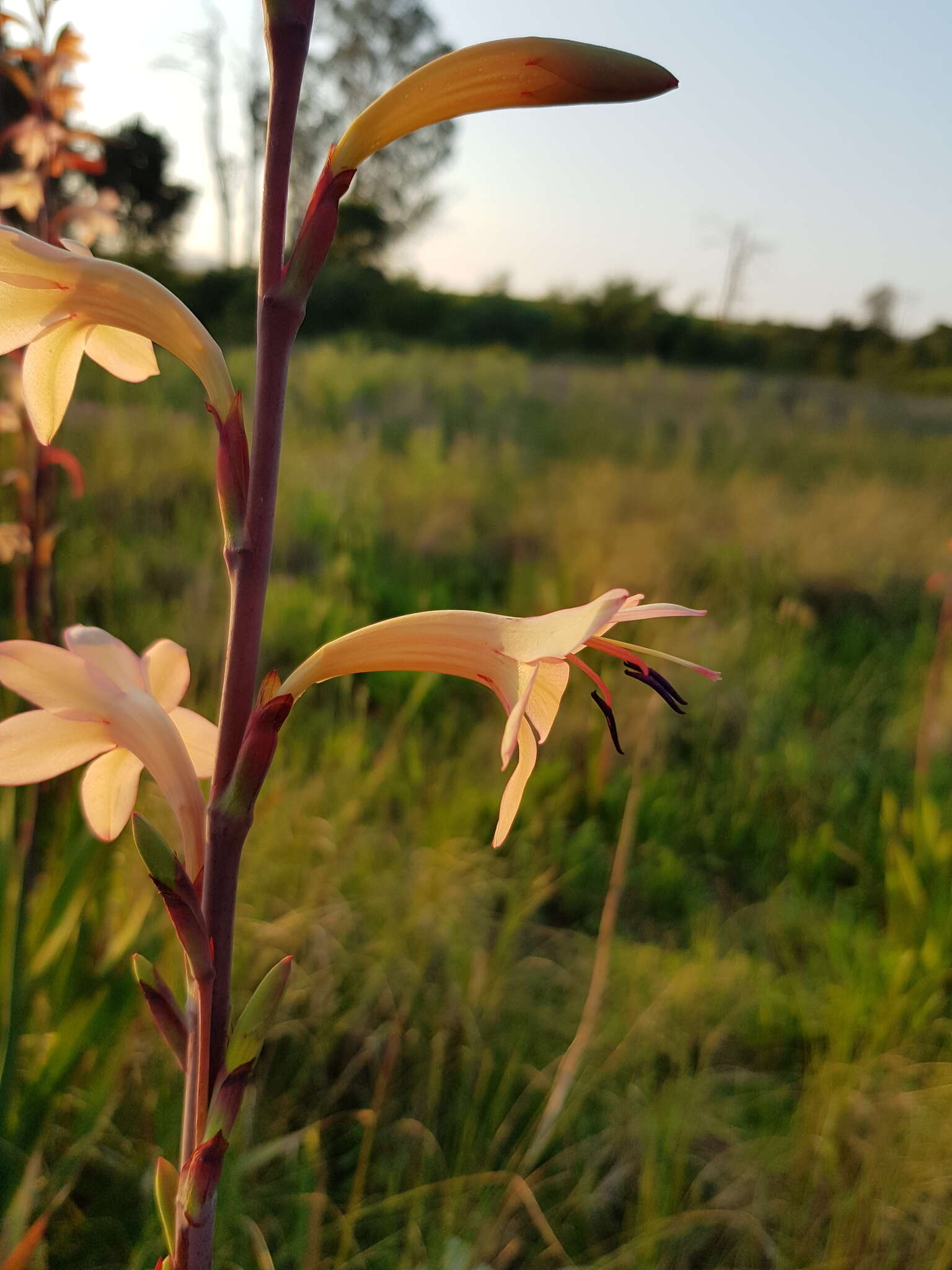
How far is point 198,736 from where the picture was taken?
82 cm

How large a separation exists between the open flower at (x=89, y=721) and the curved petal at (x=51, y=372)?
24cm

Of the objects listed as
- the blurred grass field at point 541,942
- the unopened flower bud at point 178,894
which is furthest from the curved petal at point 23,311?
the blurred grass field at point 541,942

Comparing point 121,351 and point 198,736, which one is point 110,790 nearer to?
point 198,736

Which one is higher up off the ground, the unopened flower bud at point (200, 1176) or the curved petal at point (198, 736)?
the curved petal at point (198, 736)

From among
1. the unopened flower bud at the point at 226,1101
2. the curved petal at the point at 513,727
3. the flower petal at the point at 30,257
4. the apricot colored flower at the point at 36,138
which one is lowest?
the unopened flower bud at the point at 226,1101

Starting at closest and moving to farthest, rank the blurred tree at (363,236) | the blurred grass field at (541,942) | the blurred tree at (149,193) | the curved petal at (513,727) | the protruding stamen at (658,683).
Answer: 1. the curved petal at (513,727)
2. the protruding stamen at (658,683)
3. the blurred grass field at (541,942)
4. the blurred tree at (149,193)
5. the blurred tree at (363,236)

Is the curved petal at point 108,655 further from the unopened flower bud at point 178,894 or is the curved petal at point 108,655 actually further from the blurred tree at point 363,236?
the blurred tree at point 363,236

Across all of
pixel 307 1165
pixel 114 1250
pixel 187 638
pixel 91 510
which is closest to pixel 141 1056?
pixel 114 1250

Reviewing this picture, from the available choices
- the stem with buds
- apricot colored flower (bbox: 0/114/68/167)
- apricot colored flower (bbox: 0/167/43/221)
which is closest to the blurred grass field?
the stem with buds

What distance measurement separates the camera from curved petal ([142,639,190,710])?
2.66 feet

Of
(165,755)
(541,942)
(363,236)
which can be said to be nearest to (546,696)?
(165,755)

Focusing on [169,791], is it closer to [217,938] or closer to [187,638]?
[217,938]

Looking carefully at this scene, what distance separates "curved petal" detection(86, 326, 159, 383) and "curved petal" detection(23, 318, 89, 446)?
1.4 inches

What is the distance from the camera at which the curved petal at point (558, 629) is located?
0.58 meters
